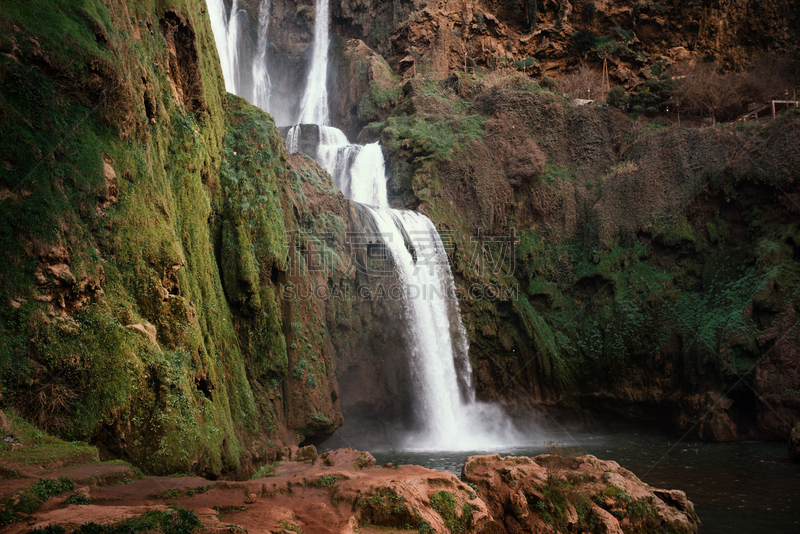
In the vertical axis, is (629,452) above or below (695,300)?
below

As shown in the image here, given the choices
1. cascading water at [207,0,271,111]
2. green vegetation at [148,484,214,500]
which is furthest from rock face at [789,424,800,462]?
cascading water at [207,0,271,111]

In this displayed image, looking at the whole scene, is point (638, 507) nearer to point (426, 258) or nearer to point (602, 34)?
point (426, 258)

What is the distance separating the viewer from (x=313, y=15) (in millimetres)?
44969

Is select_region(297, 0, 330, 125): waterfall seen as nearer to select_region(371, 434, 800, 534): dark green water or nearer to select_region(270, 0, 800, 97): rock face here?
select_region(270, 0, 800, 97): rock face

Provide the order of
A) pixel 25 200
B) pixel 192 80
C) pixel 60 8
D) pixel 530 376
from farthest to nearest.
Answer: pixel 530 376, pixel 192 80, pixel 60 8, pixel 25 200

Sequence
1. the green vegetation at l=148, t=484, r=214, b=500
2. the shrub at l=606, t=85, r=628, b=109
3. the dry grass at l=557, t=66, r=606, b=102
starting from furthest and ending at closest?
the dry grass at l=557, t=66, r=606, b=102 < the shrub at l=606, t=85, r=628, b=109 < the green vegetation at l=148, t=484, r=214, b=500

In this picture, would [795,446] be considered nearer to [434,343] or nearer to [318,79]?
[434,343]

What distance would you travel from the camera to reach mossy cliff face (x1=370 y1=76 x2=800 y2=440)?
67.3 ft

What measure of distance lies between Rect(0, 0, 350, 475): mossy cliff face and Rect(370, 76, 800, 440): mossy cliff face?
13.5 m

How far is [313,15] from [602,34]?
2350 cm

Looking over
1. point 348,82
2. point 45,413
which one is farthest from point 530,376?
point 348,82

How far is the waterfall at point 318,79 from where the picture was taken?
40.9m

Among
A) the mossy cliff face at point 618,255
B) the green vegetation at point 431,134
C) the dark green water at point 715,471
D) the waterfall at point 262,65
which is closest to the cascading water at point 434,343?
the mossy cliff face at point 618,255

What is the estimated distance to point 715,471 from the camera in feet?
48.1
